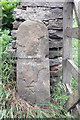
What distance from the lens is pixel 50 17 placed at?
2.76 metres

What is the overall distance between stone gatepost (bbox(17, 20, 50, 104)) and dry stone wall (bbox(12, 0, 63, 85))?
320 millimetres

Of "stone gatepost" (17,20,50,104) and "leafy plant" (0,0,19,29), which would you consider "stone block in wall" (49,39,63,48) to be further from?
"leafy plant" (0,0,19,29)

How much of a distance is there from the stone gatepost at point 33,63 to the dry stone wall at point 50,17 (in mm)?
320

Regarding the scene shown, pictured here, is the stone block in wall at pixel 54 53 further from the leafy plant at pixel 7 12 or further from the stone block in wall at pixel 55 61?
the leafy plant at pixel 7 12

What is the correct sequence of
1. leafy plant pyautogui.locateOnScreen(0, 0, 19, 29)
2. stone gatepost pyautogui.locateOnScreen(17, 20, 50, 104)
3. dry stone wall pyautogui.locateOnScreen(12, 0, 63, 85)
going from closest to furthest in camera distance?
stone gatepost pyautogui.locateOnScreen(17, 20, 50, 104) < dry stone wall pyautogui.locateOnScreen(12, 0, 63, 85) < leafy plant pyautogui.locateOnScreen(0, 0, 19, 29)

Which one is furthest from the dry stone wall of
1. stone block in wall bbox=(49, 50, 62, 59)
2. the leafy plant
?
the leafy plant

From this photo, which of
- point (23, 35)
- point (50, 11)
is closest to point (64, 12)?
point (50, 11)

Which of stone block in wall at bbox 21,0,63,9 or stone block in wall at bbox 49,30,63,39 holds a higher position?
stone block in wall at bbox 21,0,63,9

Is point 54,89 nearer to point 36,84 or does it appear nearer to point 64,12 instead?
point 36,84

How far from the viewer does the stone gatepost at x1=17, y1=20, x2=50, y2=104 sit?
2.44 metres

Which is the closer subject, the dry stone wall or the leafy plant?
the dry stone wall

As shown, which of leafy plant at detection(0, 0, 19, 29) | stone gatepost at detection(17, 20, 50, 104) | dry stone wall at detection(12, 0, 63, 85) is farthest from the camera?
leafy plant at detection(0, 0, 19, 29)

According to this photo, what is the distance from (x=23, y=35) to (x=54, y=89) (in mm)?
971

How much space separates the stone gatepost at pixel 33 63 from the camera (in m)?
2.44
